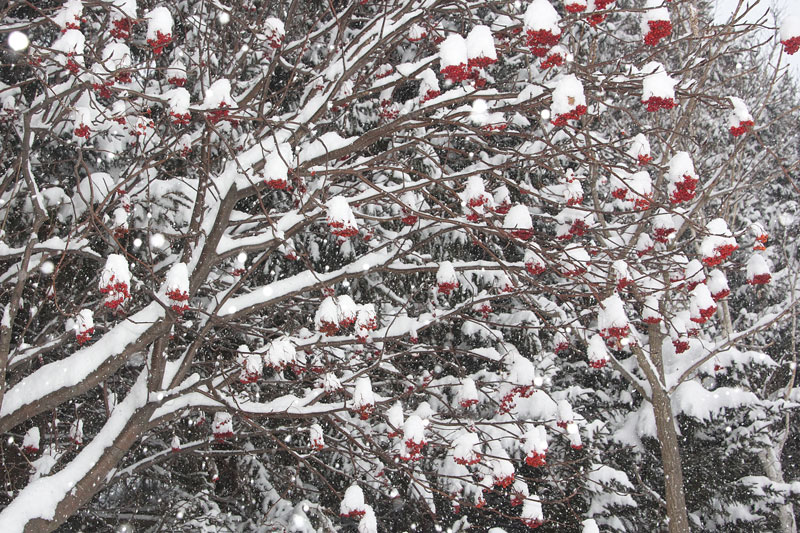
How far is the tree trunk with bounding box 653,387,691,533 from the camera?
6.02m

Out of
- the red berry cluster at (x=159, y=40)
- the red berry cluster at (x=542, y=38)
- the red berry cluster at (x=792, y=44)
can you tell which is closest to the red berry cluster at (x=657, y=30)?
the red berry cluster at (x=542, y=38)

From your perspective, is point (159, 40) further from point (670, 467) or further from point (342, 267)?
point (670, 467)

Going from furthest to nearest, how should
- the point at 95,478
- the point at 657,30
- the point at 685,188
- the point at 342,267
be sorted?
the point at 342,267
the point at 95,478
the point at 685,188
the point at 657,30

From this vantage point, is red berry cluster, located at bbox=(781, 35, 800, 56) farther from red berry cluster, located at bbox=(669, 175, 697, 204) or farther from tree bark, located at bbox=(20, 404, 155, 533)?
tree bark, located at bbox=(20, 404, 155, 533)

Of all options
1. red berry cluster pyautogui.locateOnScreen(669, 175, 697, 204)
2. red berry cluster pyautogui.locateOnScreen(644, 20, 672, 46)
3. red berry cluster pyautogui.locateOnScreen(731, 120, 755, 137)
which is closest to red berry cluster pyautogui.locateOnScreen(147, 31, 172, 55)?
red berry cluster pyautogui.locateOnScreen(644, 20, 672, 46)

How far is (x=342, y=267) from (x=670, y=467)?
461 cm

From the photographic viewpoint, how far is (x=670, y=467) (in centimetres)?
614

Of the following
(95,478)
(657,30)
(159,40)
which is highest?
(657,30)

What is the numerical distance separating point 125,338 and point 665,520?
27.1 feet

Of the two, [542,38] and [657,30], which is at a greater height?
[657,30]

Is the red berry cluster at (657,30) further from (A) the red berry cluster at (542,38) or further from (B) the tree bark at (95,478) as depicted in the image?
(B) the tree bark at (95,478)

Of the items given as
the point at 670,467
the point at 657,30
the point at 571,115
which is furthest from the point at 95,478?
the point at 670,467

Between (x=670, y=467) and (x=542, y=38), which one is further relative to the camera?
(x=670, y=467)

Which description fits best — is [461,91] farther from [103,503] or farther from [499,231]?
[103,503]
